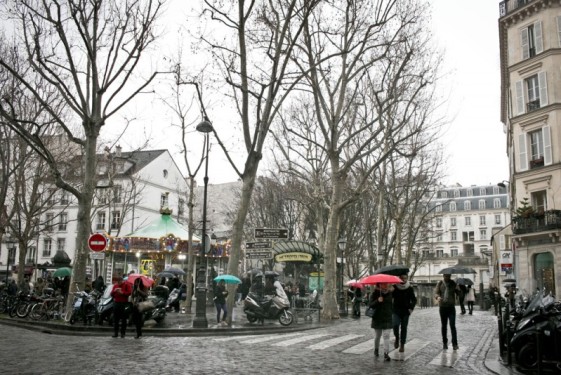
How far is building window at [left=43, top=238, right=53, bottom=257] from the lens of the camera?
55438 millimetres

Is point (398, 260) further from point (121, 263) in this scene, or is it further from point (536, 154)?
point (121, 263)

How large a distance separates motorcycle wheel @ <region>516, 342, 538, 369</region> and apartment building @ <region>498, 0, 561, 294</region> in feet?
72.3

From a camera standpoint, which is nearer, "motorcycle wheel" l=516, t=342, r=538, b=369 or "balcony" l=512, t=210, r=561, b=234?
"motorcycle wheel" l=516, t=342, r=538, b=369

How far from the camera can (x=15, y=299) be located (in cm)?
2116

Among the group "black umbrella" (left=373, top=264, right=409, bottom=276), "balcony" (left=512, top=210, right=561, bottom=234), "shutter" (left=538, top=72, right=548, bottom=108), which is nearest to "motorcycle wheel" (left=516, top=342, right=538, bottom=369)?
"black umbrella" (left=373, top=264, right=409, bottom=276)

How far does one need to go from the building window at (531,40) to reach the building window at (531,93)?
153 cm

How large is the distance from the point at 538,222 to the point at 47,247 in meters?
→ 46.5

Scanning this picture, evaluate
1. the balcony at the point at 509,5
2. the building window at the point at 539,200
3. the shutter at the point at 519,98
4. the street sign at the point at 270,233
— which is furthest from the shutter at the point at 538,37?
the street sign at the point at 270,233

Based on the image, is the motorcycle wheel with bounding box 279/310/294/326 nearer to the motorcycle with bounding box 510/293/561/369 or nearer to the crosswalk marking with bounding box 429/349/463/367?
the crosswalk marking with bounding box 429/349/463/367

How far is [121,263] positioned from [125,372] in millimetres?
25291

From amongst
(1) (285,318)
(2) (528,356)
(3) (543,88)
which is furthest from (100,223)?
(2) (528,356)

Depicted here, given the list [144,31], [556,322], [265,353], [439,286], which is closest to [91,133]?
[144,31]

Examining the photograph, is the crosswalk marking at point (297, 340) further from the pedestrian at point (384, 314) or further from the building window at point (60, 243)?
the building window at point (60, 243)

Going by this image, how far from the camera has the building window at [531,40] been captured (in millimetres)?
32531
